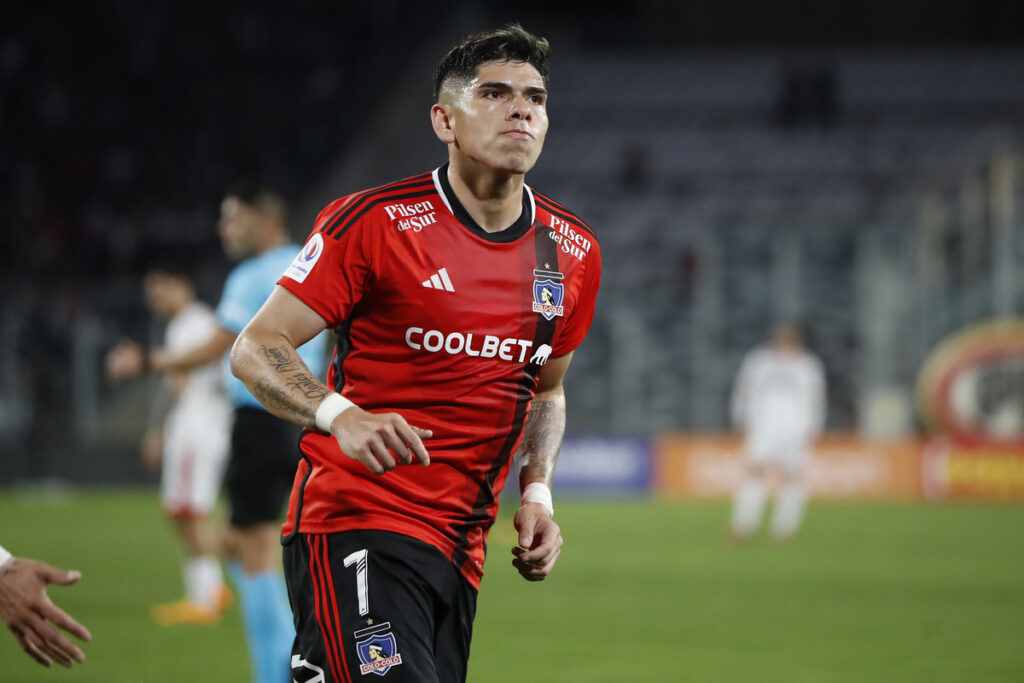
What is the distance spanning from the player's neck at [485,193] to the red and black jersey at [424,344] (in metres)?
0.03

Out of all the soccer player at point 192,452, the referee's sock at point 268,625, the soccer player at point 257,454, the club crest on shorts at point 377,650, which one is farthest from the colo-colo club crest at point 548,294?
the soccer player at point 192,452

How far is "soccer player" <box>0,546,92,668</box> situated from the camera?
324cm

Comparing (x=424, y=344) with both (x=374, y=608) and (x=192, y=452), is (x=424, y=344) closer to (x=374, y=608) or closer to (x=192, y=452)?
(x=374, y=608)

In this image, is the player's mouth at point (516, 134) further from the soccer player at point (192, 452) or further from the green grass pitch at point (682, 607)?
the soccer player at point (192, 452)

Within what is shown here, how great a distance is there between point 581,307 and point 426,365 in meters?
0.61

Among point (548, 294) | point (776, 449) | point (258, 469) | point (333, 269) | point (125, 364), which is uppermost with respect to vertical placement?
point (776, 449)

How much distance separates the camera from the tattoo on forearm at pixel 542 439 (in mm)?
4043

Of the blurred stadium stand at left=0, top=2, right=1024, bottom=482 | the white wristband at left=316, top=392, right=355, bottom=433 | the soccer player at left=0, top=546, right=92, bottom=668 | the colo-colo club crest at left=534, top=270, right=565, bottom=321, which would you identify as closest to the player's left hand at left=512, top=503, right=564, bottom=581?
the colo-colo club crest at left=534, top=270, right=565, bottom=321

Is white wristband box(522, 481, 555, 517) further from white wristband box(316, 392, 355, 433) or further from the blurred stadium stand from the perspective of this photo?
the blurred stadium stand

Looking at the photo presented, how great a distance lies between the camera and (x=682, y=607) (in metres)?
10.3

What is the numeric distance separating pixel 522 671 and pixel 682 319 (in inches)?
651

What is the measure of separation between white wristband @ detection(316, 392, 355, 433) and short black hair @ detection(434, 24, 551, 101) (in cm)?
100

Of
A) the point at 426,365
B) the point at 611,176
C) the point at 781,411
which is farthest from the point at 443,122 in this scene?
the point at 611,176

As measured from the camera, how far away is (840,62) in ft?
108
